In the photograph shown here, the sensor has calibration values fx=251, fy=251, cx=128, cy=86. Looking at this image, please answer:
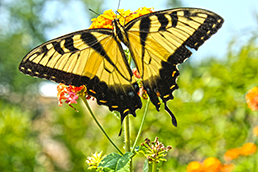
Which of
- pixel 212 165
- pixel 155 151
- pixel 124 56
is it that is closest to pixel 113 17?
pixel 124 56

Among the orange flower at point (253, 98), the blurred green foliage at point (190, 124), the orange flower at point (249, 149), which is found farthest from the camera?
the blurred green foliage at point (190, 124)

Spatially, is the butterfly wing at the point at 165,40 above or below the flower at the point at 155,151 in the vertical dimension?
above

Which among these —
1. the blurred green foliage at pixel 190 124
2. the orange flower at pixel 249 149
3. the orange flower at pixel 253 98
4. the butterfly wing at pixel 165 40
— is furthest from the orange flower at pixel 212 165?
the butterfly wing at pixel 165 40

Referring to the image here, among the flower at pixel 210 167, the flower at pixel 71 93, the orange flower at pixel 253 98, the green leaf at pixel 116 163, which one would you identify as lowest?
the green leaf at pixel 116 163

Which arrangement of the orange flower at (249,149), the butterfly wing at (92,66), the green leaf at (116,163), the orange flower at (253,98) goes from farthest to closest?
the orange flower at (249,149) → the orange flower at (253,98) → the butterfly wing at (92,66) → the green leaf at (116,163)

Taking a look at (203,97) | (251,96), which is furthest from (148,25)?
(203,97)

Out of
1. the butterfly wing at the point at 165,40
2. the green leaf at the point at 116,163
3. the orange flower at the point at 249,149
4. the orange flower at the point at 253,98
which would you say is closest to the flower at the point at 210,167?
the orange flower at the point at 249,149

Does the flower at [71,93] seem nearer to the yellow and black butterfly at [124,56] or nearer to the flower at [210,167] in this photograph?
the yellow and black butterfly at [124,56]

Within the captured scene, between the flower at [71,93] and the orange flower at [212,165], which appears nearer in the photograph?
the flower at [71,93]
